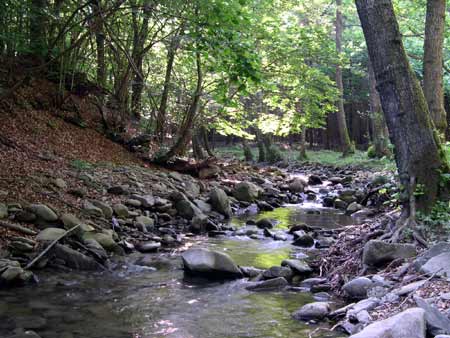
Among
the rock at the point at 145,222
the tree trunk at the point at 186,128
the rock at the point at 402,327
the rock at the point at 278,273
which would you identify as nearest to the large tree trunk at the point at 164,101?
the tree trunk at the point at 186,128

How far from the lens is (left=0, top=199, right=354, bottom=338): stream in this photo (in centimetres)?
407

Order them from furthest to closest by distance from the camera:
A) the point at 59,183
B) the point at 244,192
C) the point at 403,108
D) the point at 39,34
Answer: the point at 244,192, the point at 39,34, the point at 59,183, the point at 403,108

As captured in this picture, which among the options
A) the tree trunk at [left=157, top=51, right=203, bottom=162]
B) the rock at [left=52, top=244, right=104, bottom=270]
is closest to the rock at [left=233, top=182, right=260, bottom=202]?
the tree trunk at [left=157, top=51, right=203, bottom=162]

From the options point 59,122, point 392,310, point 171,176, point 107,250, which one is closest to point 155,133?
point 171,176

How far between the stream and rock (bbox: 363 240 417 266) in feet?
2.53

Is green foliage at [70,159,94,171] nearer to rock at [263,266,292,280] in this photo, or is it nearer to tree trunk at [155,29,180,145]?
tree trunk at [155,29,180,145]

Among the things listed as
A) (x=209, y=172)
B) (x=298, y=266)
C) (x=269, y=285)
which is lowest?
(x=269, y=285)

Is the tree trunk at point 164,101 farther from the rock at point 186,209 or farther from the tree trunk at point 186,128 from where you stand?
the rock at point 186,209

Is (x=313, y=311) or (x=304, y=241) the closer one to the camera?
(x=313, y=311)

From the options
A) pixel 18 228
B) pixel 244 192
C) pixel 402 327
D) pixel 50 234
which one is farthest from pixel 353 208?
pixel 402 327

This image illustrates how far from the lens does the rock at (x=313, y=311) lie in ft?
14.2

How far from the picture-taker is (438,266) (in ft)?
14.1

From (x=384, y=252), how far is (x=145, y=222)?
435cm

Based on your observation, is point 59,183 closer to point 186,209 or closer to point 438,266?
point 186,209
